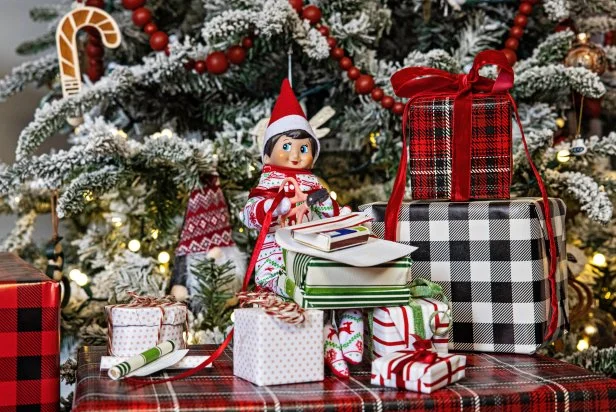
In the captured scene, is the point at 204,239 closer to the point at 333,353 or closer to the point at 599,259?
the point at 333,353

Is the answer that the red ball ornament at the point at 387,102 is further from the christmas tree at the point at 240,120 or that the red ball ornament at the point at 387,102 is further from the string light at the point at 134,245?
the string light at the point at 134,245

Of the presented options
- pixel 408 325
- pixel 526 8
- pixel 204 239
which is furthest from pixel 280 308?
pixel 526 8

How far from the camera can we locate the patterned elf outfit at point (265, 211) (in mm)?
1181

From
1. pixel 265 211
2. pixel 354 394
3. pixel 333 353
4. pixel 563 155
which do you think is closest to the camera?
pixel 354 394

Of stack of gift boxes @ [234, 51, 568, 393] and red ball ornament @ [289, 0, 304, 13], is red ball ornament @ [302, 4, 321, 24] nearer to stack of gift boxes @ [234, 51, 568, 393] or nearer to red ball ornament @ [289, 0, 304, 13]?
red ball ornament @ [289, 0, 304, 13]

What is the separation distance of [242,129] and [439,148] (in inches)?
21.0

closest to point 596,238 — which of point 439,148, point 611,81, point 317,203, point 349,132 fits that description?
point 611,81

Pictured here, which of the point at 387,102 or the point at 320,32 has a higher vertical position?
the point at 320,32

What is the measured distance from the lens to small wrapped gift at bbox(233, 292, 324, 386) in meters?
0.97

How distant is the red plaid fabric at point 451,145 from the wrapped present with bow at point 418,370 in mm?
334

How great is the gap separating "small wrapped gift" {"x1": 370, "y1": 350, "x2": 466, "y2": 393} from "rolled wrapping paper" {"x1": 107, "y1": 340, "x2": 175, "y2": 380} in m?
0.27

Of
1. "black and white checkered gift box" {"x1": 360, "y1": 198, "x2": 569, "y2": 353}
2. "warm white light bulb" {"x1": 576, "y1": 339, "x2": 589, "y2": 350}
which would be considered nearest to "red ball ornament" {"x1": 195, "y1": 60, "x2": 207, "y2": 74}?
"black and white checkered gift box" {"x1": 360, "y1": 198, "x2": 569, "y2": 353}

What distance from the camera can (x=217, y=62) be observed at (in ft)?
5.13

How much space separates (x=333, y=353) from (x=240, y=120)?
2.51 feet
